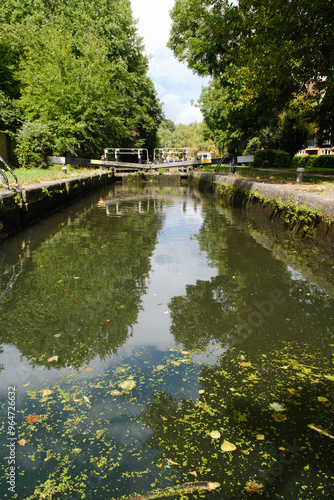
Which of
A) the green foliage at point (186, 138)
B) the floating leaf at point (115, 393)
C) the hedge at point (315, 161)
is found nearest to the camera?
the floating leaf at point (115, 393)

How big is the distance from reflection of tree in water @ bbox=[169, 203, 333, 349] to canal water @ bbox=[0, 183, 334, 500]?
0.02m

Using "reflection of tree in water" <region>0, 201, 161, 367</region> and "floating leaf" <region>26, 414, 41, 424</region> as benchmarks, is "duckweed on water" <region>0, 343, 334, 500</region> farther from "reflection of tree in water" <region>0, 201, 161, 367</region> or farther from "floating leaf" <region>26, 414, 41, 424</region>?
"reflection of tree in water" <region>0, 201, 161, 367</region>

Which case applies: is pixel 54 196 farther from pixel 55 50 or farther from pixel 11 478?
pixel 55 50

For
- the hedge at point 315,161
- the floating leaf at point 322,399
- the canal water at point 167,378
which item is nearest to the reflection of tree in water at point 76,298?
the canal water at point 167,378

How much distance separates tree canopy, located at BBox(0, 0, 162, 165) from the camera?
824 inches

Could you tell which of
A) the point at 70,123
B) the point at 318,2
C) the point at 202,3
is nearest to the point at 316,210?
the point at 318,2

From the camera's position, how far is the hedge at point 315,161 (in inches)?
1081

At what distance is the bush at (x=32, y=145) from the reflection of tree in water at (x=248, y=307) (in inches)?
612

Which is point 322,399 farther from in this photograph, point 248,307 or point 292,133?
point 292,133

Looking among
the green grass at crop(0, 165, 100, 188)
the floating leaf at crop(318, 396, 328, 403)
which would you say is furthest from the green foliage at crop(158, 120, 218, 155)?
the floating leaf at crop(318, 396, 328, 403)

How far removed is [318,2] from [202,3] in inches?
579

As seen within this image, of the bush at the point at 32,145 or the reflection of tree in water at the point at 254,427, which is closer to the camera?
the reflection of tree in water at the point at 254,427

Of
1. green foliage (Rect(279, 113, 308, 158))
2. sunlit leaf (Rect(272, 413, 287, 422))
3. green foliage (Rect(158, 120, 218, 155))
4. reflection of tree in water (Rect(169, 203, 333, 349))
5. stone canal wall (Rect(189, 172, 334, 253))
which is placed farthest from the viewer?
green foliage (Rect(158, 120, 218, 155))

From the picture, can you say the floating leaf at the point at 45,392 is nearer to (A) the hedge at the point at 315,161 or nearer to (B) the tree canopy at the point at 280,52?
(B) the tree canopy at the point at 280,52
